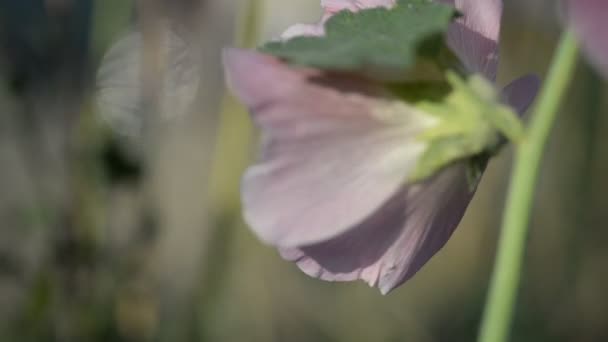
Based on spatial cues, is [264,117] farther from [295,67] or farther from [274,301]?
[274,301]

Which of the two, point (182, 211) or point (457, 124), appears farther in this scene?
point (182, 211)

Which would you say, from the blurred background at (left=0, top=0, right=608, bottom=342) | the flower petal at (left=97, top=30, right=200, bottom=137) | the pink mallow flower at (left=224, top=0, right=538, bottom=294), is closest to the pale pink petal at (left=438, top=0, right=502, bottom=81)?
the pink mallow flower at (left=224, top=0, right=538, bottom=294)

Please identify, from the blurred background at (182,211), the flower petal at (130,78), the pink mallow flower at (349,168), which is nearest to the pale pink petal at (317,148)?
the pink mallow flower at (349,168)

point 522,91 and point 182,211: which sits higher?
point 522,91

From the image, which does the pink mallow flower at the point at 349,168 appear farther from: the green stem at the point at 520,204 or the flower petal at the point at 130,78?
the flower petal at the point at 130,78

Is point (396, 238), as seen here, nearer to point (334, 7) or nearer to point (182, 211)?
point (334, 7)

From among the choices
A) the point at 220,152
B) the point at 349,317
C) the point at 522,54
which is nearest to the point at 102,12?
the point at 220,152

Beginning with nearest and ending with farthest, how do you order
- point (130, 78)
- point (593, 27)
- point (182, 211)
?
point (593, 27)
point (130, 78)
point (182, 211)

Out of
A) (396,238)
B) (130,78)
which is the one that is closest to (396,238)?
(396,238)
